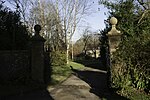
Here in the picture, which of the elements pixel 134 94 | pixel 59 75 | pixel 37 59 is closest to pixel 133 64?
pixel 134 94

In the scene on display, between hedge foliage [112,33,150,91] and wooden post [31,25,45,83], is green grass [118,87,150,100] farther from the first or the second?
wooden post [31,25,45,83]

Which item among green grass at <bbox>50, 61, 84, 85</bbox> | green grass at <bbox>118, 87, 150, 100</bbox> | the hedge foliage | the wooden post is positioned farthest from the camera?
green grass at <bbox>50, 61, 84, 85</bbox>

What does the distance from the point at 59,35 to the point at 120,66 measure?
34296 mm

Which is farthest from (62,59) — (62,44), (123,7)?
(123,7)

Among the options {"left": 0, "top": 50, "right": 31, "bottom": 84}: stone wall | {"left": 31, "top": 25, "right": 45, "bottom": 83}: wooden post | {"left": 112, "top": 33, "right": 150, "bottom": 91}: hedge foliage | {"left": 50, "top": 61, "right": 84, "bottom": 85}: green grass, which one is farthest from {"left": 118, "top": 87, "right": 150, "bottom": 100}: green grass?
{"left": 50, "top": 61, "right": 84, "bottom": 85}: green grass

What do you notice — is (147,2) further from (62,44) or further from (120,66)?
(62,44)

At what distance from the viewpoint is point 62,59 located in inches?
1500

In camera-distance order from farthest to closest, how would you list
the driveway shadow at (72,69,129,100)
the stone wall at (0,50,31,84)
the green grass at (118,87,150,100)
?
the stone wall at (0,50,31,84)
the driveway shadow at (72,69,129,100)
the green grass at (118,87,150,100)

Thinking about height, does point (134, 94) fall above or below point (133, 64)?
below

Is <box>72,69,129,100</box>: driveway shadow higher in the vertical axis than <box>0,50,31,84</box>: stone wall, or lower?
lower

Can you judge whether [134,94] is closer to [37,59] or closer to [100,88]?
[100,88]

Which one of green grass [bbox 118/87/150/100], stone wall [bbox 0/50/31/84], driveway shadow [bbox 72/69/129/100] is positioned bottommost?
driveway shadow [bbox 72/69/129/100]

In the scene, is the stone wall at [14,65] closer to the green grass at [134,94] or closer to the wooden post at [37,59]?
the wooden post at [37,59]

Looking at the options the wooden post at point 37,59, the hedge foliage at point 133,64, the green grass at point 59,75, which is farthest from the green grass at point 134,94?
the green grass at point 59,75
